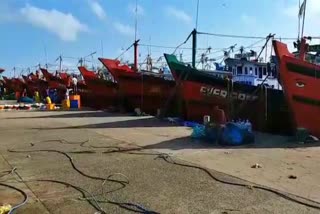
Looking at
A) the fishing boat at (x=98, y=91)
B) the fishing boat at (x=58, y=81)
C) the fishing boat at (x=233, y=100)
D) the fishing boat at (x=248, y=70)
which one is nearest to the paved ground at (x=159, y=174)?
the fishing boat at (x=233, y=100)

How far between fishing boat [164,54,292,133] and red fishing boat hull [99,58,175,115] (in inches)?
102

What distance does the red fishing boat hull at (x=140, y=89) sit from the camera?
58.1 ft

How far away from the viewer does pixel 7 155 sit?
8.37 metres

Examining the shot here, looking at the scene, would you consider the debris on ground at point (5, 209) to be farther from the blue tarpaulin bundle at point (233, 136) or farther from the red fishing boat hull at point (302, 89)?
the red fishing boat hull at point (302, 89)

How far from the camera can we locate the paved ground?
16.0 feet

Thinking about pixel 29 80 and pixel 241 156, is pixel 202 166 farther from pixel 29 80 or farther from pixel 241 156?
pixel 29 80

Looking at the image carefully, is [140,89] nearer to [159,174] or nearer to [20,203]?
[159,174]

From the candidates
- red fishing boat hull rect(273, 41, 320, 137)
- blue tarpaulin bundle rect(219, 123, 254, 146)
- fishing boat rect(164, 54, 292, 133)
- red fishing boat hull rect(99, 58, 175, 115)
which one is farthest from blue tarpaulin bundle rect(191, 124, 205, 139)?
red fishing boat hull rect(99, 58, 175, 115)

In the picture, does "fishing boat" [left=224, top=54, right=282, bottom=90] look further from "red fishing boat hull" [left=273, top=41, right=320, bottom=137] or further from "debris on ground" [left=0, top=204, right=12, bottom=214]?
"debris on ground" [left=0, top=204, right=12, bottom=214]

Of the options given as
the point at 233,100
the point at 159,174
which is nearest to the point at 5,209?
the point at 159,174

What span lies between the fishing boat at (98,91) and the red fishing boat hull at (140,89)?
1.46m

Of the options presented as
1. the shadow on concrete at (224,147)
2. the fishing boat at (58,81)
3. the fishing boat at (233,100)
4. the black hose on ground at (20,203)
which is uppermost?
the fishing boat at (58,81)

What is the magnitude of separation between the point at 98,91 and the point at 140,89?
568 centimetres

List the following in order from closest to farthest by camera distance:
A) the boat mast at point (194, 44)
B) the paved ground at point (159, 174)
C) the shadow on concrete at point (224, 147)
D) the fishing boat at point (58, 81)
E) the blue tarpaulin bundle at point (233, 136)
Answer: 1. the paved ground at point (159, 174)
2. the shadow on concrete at point (224, 147)
3. the blue tarpaulin bundle at point (233, 136)
4. the boat mast at point (194, 44)
5. the fishing boat at point (58, 81)
